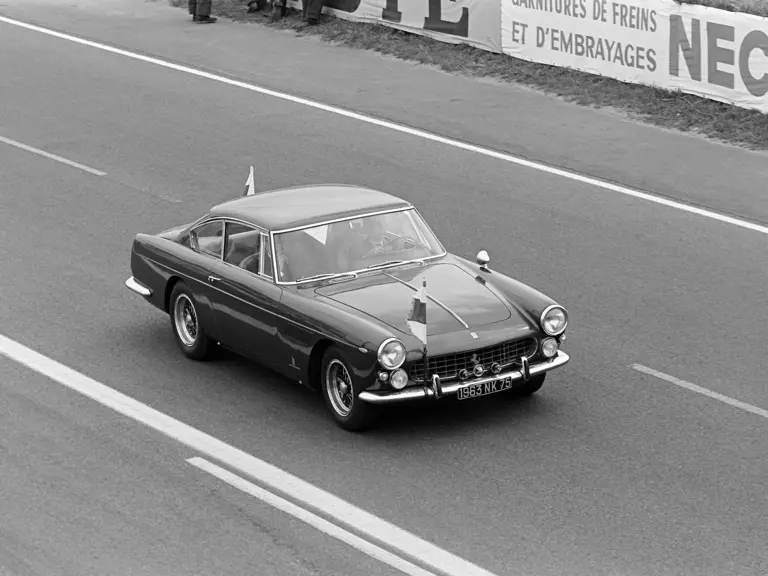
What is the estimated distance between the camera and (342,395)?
1020 centimetres

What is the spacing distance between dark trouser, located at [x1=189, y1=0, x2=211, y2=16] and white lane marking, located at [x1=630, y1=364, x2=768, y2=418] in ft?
54.2

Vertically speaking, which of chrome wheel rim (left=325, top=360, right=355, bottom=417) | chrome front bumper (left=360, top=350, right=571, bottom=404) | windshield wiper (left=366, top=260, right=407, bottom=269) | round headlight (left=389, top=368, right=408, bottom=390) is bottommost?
chrome wheel rim (left=325, top=360, right=355, bottom=417)

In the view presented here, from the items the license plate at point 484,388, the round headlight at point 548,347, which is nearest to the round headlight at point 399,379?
the license plate at point 484,388

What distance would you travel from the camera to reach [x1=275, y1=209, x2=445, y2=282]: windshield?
10867 mm

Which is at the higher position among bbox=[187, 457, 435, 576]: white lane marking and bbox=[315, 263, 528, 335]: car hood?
bbox=[315, 263, 528, 335]: car hood

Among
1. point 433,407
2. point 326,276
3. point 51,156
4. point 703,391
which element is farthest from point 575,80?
point 433,407

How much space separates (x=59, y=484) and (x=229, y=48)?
1583 centimetres

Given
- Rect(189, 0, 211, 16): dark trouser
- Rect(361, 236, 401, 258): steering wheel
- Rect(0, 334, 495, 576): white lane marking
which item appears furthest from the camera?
Rect(189, 0, 211, 16): dark trouser

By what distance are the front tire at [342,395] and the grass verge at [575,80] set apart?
9608 mm

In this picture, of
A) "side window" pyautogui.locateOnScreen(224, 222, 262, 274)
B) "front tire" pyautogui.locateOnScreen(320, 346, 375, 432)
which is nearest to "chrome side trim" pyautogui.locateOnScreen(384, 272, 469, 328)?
"front tire" pyautogui.locateOnScreen(320, 346, 375, 432)

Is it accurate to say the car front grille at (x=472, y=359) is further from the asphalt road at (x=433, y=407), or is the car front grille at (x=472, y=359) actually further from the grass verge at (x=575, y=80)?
the grass verge at (x=575, y=80)

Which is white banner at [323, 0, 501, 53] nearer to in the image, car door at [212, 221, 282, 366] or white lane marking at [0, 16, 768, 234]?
white lane marking at [0, 16, 768, 234]

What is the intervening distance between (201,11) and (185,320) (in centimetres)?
1512

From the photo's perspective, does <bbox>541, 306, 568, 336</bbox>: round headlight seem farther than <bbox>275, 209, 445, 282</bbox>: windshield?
No
